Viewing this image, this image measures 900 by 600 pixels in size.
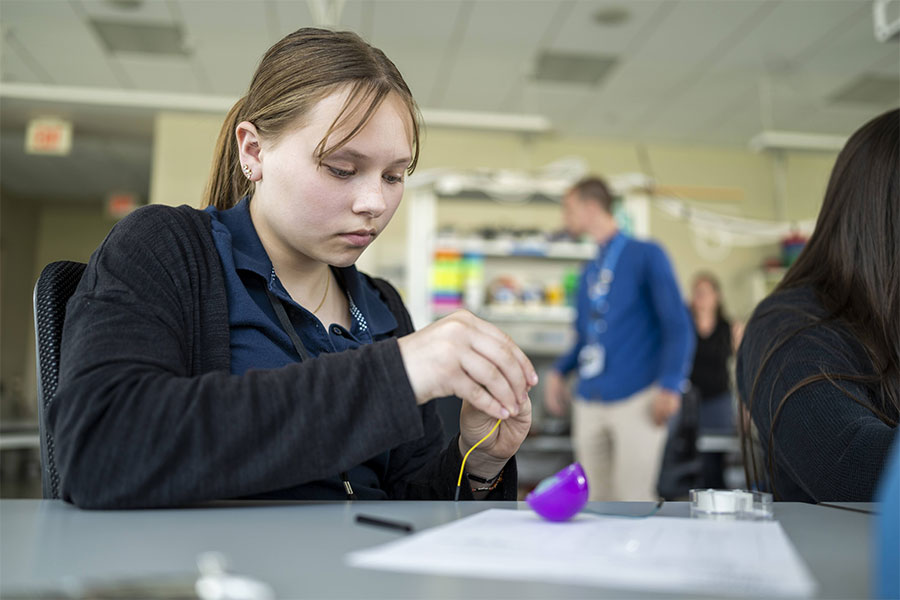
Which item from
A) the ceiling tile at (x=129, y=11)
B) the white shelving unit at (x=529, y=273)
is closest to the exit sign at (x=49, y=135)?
the ceiling tile at (x=129, y=11)

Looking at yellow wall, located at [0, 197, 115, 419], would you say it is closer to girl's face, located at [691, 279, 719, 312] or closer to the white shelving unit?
the white shelving unit

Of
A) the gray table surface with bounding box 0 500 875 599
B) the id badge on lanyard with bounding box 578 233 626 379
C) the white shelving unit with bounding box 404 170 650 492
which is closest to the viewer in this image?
the gray table surface with bounding box 0 500 875 599

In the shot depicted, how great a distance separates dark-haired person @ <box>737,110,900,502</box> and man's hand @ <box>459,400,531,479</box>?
40cm

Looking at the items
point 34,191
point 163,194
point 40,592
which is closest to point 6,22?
point 163,194

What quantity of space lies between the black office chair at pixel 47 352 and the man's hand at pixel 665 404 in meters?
2.48

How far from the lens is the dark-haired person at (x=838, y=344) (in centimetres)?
95

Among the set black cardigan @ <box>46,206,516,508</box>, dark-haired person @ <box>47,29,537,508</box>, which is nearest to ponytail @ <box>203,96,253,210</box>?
dark-haired person @ <box>47,29,537,508</box>

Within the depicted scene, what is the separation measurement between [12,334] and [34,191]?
5.51 feet

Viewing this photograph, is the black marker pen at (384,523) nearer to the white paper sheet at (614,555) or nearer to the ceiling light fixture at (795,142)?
the white paper sheet at (614,555)

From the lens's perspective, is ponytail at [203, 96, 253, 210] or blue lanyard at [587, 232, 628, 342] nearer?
ponytail at [203, 96, 253, 210]

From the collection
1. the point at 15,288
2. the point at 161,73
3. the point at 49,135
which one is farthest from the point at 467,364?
the point at 15,288

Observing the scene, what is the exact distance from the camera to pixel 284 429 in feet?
2.06

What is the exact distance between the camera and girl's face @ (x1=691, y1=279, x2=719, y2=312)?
16.6ft

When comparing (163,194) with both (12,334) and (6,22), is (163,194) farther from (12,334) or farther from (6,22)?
(12,334)
